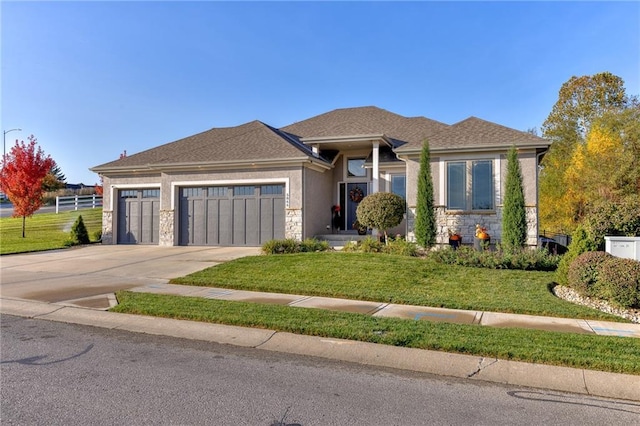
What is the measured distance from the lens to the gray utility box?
987 centimetres

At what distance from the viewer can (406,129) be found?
→ 20.1 meters

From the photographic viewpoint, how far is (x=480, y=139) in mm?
15117

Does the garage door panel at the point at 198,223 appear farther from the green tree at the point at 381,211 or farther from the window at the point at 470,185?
the window at the point at 470,185

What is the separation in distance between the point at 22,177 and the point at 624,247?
85.9 ft

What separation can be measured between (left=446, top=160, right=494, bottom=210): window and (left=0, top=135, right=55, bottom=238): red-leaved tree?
21.3 metres

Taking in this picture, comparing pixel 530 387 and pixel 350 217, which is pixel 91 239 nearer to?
pixel 350 217

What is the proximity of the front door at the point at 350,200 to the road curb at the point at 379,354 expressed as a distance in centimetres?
1289

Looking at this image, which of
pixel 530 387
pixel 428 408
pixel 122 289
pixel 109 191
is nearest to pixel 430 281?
pixel 530 387

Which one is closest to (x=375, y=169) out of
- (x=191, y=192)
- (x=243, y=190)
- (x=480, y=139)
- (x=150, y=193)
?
(x=480, y=139)

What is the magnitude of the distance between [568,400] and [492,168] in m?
11.8

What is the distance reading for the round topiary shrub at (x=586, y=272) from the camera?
8587 mm

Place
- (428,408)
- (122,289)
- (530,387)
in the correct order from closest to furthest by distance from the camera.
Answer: (428,408)
(530,387)
(122,289)

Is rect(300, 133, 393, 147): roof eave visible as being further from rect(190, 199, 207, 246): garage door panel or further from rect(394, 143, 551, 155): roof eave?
rect(190, 199, 207, 246): garage door panel

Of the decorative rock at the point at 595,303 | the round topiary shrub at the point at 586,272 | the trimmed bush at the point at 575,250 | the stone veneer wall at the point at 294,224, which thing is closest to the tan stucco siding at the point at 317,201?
the stone veneer wall at the point at 294,224
